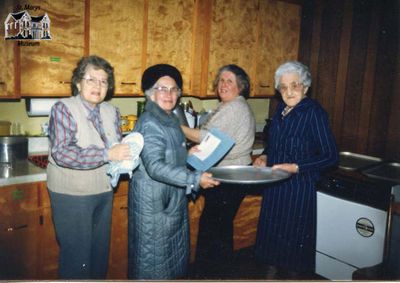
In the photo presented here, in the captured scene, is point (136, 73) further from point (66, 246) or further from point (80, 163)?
point (66, 246)

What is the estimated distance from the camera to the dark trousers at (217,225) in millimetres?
2707

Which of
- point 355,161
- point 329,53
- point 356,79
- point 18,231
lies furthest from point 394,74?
point 18,231

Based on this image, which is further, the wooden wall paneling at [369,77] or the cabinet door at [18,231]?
the wooden wall paneling at [369,77]

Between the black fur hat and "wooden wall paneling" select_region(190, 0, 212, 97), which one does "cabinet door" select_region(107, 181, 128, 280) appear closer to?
the black fur hat

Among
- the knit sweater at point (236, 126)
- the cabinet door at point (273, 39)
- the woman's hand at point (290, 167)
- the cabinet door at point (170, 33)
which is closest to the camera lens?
the woman's hand at point (290, 167)

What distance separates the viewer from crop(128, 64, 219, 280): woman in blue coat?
1.92 m

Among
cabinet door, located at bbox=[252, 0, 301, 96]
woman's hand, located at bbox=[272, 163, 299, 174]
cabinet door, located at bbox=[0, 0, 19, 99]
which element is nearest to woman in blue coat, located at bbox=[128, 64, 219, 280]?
woman's hand, located at bbox=[272, 163, 299, 174]

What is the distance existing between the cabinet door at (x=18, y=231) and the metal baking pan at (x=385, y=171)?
91.5 inches

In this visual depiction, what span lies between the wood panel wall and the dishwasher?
2.47ft

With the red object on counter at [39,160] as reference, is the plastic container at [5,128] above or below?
above

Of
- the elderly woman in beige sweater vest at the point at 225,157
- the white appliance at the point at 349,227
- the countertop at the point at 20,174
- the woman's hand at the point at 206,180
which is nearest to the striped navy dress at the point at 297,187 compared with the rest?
the elderly woman in beige sweater vest at the point at 225,157

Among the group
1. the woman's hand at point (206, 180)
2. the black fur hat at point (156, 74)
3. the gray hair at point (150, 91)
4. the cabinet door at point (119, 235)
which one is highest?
the black fur hat at point (156, 74)
